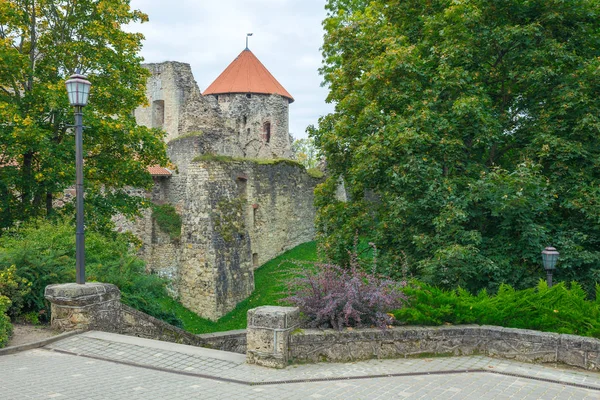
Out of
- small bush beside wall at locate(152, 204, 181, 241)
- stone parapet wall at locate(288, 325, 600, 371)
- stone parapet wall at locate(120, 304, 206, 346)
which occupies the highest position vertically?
small bush beside wall at locate(152, 204, 181, 241)

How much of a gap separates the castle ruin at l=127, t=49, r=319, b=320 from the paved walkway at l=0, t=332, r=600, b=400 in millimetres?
7881

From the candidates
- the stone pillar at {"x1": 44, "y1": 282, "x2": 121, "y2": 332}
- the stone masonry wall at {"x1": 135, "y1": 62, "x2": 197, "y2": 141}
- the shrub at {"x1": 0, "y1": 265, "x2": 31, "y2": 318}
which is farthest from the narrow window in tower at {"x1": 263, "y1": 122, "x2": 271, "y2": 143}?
the stone pillar at {"x1": 44, "y1": 282, "x2": 121, "y2": 332}

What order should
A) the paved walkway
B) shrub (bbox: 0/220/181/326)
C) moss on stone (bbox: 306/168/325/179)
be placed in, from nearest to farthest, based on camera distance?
the paved walkway < shrub (bbox: 0/220/181/326) < moss on stone (bbox: 306/168/325/179)

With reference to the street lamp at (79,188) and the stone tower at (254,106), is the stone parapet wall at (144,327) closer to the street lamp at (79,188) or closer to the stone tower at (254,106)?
the street lamp at (79,188)

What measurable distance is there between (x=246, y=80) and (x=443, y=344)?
3737 cm

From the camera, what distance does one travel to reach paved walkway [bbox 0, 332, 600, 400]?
20.1 ft

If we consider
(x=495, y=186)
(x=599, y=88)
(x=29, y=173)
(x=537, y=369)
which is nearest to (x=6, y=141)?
(x=29, y=173)

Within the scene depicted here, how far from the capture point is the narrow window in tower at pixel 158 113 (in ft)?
113

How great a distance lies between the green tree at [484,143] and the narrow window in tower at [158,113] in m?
22.5

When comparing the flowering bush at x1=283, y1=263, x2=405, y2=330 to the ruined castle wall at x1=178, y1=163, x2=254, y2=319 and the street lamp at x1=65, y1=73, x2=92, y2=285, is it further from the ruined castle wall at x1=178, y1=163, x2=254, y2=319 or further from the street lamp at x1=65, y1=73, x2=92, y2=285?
the ruined castle wall at x1=178, y1=163, x2=254, y2=319

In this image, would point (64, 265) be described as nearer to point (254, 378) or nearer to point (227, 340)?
point (254, 378)

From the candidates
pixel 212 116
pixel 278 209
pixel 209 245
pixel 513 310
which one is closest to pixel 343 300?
pixel 513 310

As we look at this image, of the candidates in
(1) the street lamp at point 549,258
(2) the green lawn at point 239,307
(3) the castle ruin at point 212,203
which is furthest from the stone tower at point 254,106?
(1) the street lamp at point 549,258

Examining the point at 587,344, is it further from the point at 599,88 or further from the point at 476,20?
the point at 476,20
